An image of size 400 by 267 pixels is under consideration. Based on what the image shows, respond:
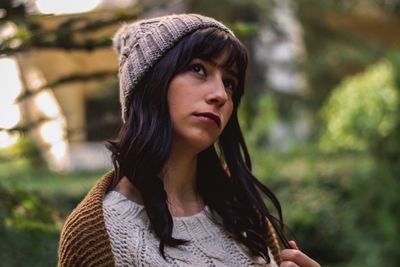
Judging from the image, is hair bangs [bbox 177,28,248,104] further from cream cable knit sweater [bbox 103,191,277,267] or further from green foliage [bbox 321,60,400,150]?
green foliage [bbox 321,60,400,150]

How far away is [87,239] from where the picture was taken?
7.09 feet

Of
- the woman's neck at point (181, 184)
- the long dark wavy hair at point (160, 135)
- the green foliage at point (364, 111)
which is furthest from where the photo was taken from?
the green foliage at point (364, 111)

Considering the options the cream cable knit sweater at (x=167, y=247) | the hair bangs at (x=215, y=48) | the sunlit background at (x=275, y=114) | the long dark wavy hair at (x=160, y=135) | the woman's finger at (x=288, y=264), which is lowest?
the sunlit background at (x=275, y=114)

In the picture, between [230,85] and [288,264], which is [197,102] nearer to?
[230,85]

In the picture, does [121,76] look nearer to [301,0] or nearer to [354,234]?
[354,234]

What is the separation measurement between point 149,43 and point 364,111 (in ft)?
19.7

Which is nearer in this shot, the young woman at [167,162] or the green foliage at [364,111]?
the young woman at [167,162]

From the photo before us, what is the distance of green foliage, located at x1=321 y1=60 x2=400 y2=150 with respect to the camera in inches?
304

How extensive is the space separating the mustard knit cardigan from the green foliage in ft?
18.7

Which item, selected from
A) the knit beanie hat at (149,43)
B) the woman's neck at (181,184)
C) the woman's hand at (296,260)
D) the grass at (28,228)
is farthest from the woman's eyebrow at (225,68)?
the grass at (28,228)

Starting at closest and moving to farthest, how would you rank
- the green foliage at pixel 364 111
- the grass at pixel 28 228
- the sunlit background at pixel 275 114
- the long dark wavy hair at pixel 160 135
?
the long dark wavy hair at pixel 160 135 → the grass at pixel 28 228 → the sunlit background at pixel 275 114 → the green foliage at pixel 364 111

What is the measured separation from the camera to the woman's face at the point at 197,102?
230 centimetres

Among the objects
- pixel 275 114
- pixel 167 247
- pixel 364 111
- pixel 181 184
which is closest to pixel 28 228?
pixel 181 184

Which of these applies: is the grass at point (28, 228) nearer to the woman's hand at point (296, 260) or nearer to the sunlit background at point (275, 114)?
the sunlit background at point (275, 114)
